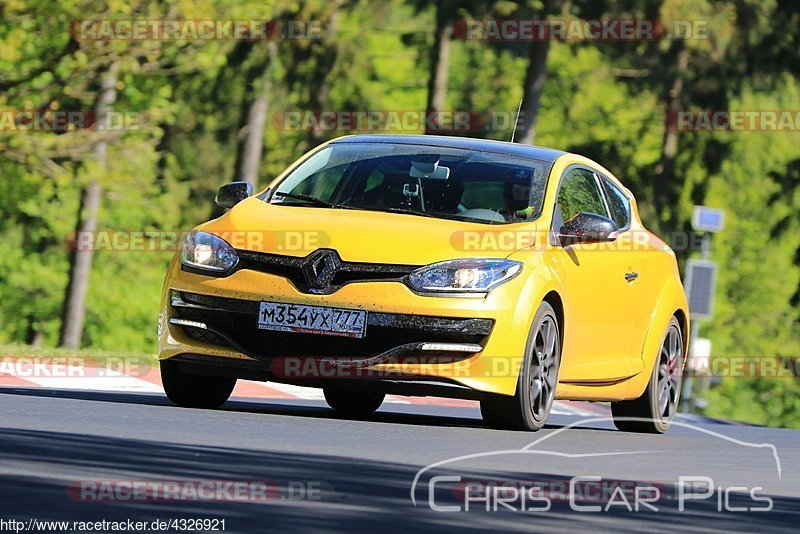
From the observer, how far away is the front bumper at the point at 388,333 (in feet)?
33.0

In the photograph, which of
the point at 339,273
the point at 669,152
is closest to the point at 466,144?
the point at 339,273

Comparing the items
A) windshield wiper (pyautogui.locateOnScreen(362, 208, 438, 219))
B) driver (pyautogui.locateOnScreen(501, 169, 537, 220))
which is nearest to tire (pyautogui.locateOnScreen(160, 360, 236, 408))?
windshield wiper (pyautogui.locateOnScreen(362, 208, 438, 219))

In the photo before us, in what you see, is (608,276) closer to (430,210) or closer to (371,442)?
(430,210)

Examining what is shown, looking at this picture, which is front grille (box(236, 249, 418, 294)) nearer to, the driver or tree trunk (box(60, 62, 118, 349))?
the driver

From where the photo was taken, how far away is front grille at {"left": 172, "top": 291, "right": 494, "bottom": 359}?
10086mm

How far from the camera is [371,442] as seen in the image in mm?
9352

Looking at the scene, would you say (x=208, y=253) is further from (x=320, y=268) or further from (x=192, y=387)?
(x=192, y=387)

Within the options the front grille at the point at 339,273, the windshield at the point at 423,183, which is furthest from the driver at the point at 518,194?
the front grille at the point at 339,273

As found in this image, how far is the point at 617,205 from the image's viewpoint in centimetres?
1286

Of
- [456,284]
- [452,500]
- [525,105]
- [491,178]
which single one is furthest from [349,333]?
[525,105]

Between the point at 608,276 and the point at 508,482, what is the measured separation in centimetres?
411

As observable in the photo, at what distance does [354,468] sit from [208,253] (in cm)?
287

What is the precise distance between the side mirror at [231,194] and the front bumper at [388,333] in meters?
0.80

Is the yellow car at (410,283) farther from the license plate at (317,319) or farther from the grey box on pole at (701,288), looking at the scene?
the grey box on pole at (701,288)
